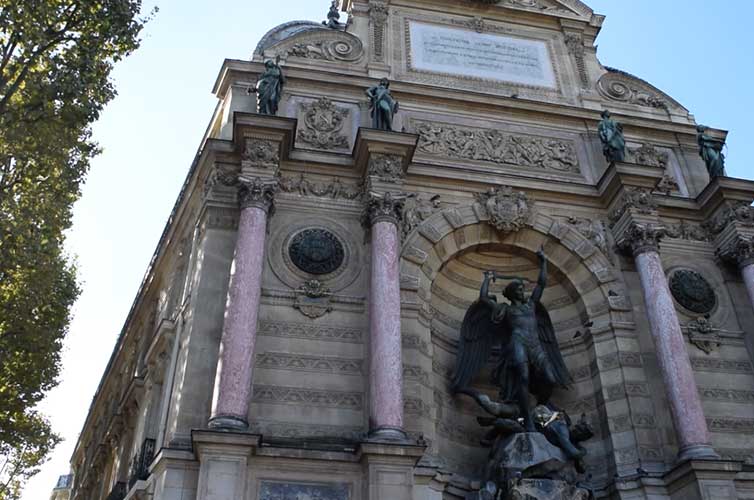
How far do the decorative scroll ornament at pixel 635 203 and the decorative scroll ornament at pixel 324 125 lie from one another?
5863 millimetres

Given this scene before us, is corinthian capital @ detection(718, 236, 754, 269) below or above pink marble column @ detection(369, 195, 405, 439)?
above

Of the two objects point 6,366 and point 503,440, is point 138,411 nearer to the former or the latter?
point 6,366

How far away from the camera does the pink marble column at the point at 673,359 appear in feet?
38.5

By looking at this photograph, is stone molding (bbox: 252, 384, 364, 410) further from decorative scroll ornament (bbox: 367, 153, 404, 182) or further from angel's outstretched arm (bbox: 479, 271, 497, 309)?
decorative scroll ornament (bbox: 367, 153, 404, 182)

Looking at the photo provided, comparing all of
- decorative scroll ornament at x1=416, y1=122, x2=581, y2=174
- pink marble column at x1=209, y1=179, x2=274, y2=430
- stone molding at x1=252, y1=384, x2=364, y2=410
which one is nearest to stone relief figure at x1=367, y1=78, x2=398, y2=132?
decorative scroll ornament at x1=416, y1=122, x2=581, y2=174

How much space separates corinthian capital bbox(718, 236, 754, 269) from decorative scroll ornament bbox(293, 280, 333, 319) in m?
8.49

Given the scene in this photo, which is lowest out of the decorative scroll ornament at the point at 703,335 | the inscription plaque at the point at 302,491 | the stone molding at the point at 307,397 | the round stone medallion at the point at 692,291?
the inscription plaque at the point at 302,491

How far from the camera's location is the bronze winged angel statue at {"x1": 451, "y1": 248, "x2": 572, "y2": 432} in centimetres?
1273

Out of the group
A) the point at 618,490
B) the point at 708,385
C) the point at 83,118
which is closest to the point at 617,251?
the point at 708,385

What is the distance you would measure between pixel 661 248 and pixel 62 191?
1200 centimetres

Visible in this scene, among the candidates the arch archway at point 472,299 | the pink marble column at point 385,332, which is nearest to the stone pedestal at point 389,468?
the pink marble column at point 385,332

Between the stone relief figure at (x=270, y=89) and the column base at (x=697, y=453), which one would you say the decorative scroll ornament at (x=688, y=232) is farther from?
the stone relief figure at (x=270, y=89)

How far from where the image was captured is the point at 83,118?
38.7 feet

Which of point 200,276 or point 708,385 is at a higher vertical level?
point 200,276
